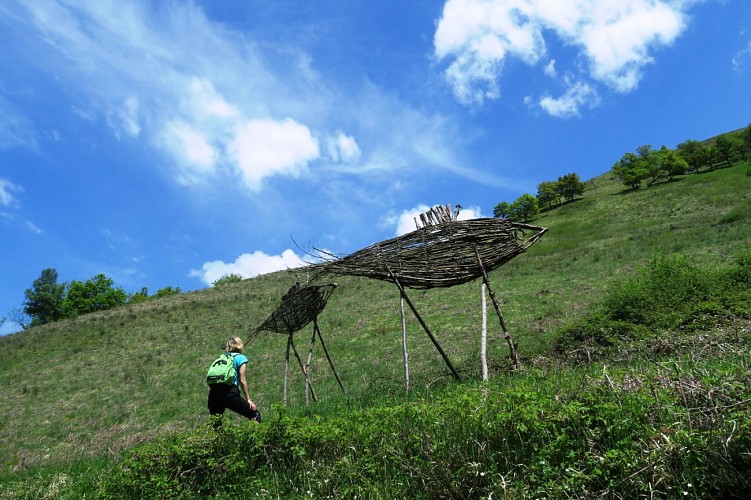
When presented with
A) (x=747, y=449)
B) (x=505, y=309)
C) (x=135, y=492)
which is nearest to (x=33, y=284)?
(x=505, y=309)

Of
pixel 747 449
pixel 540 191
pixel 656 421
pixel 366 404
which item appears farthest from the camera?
pixel 540 191

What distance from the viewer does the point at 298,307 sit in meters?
11.4

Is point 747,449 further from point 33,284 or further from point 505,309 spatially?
point 33,284

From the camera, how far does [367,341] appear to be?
2228 cm

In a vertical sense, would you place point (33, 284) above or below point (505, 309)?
above

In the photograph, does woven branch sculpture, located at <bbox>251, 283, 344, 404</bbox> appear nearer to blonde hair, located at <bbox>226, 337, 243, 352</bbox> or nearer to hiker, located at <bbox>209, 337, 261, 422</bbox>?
blonde hair, located at <bbox>226, 337, 243, 352</bbox>

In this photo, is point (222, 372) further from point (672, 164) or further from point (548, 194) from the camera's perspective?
point (548, 194)

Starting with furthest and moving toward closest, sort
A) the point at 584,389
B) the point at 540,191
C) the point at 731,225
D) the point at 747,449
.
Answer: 1. the point at 540,191
2. the point at 731,225
3. the point at 584,389
4. the point at 747,449

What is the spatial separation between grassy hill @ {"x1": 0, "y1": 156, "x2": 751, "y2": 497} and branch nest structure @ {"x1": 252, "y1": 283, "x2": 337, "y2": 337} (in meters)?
0.48

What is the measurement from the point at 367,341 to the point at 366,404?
596 inches

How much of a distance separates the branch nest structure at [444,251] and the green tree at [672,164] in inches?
3765

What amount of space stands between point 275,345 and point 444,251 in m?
20.1

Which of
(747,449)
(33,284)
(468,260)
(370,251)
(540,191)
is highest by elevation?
(33,284)

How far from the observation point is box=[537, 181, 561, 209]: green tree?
100 m
